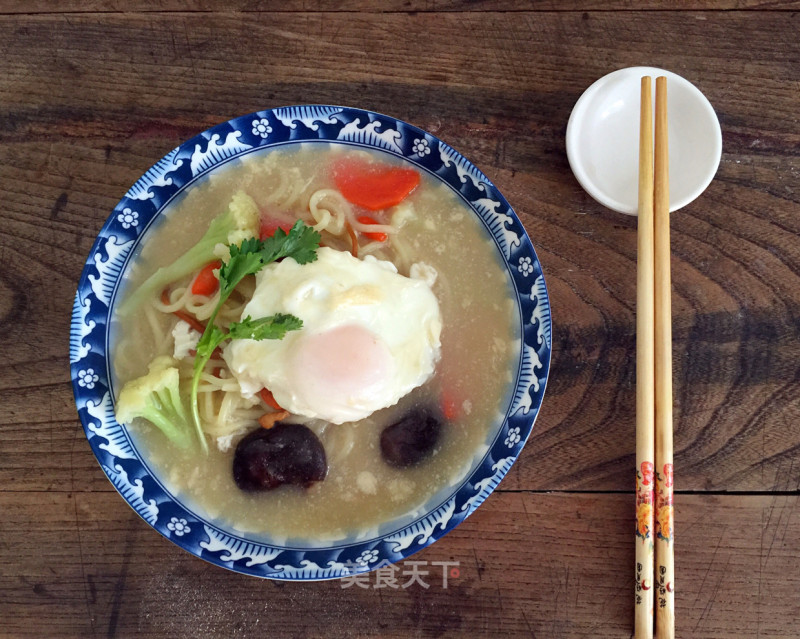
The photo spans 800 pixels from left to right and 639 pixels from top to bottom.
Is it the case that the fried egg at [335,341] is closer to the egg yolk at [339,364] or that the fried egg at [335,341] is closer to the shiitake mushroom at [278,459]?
the egg yolk at [339,364]

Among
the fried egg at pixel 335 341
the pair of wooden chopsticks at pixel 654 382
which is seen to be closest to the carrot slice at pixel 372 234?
the fried egg at pixel 335 341

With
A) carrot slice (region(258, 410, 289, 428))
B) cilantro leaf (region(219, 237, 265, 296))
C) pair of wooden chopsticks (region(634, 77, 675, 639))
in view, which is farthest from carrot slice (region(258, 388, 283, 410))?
pair of wooden chopsticks (region(634, 77, 675, 639))

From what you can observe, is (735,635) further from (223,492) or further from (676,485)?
(223,492)

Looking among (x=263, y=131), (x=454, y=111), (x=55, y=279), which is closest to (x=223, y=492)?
(x=55, y=279)

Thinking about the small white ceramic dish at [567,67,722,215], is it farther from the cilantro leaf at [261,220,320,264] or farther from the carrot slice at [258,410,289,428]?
the carrot slice at [258,410,289,428]

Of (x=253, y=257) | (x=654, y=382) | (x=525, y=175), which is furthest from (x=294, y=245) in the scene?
(x=654, y=382)

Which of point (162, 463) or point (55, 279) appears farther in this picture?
point (55, 279)

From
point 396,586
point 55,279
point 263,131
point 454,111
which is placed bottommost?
point 396,586
